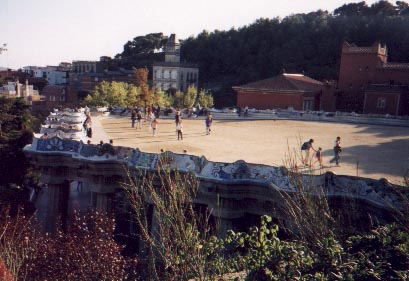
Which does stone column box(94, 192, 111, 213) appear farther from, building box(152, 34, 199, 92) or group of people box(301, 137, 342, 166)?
building box(152, 34, 199, 92)

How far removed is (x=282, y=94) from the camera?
40812mm

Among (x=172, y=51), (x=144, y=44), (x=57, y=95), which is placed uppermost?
(x=144, y=44)

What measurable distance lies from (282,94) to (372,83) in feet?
31.2

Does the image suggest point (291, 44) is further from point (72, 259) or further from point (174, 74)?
point (72, 259)

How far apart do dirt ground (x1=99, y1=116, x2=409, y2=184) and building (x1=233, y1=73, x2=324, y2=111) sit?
666cm

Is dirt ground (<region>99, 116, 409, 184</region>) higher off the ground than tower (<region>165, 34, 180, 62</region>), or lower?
lower

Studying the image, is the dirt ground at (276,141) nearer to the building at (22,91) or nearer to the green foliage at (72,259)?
the green foliage at (72,259)

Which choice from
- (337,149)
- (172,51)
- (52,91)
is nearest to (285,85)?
(337,149)

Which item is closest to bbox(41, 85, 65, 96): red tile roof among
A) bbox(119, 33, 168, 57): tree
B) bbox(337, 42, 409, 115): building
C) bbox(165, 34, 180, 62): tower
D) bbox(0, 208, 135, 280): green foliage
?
bbox(165, 34, 180, 62): tower

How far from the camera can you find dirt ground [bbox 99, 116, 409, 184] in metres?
17.9

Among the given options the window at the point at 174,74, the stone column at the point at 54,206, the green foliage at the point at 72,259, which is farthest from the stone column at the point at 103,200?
the window at the point at 174,74

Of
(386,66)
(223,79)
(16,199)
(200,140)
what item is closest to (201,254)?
(200,140)

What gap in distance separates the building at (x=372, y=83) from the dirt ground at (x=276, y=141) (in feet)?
28.1

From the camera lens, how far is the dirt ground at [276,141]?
58.8 ft
